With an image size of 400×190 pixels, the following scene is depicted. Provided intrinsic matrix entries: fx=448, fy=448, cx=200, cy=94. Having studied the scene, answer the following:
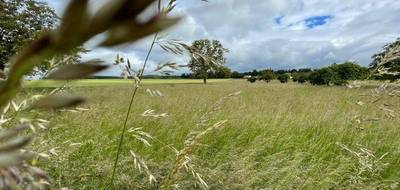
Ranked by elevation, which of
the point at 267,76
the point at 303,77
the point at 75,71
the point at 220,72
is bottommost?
the point at 267,76

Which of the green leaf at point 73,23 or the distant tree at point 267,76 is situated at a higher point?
the green leaf at point 73,23

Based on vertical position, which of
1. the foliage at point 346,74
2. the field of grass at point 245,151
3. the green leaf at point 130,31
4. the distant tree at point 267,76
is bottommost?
the distant tree at point 267,76

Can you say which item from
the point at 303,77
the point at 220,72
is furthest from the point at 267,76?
the point at 220,72

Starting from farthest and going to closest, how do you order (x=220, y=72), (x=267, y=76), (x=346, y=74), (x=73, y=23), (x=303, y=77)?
(x=267, y=76)
(x=303, y=77)
(x=346, y=74)
(x=220, y=72)
(x=73, y=23)

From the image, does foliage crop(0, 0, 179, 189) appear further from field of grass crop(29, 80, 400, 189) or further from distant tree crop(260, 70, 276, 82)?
distant tree crop(260, 70, 276, 82)

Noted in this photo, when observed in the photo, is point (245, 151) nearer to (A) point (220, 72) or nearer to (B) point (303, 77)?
(A) point (220, 72)

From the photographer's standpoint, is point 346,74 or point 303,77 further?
point 303,77

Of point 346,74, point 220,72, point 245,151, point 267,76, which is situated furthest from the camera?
point 267,76

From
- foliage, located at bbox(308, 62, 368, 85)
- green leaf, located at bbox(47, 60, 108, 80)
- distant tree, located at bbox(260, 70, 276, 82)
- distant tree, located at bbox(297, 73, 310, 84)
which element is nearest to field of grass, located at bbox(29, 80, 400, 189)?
foliage, located at bbox(308, 62, 368, 85)

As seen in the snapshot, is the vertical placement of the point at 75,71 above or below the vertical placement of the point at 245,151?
above

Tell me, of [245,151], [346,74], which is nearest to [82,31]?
[245,151]

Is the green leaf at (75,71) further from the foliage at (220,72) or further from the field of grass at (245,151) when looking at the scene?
the field of grass at (245,151)

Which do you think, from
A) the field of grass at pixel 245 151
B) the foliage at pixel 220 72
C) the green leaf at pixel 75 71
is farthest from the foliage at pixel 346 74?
the green leaf at pixel 75 71

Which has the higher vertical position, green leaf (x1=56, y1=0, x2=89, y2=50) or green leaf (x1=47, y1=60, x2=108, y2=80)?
green leaf (x1=56, y1=0, x2=89, y2=50)
